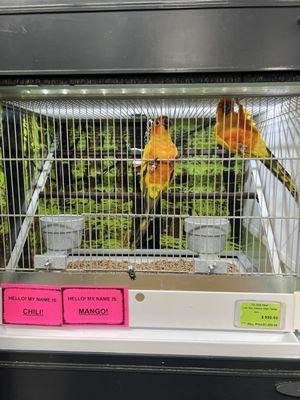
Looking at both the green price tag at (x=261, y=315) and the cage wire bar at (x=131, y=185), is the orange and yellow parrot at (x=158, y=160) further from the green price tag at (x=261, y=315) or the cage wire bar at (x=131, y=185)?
the green price tag at (x=261, y=315)

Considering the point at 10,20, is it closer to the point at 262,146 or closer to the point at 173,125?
the point at 173,125

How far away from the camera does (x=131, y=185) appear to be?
37.6 inches

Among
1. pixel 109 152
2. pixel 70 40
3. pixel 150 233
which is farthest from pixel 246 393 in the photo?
pixel 70 40

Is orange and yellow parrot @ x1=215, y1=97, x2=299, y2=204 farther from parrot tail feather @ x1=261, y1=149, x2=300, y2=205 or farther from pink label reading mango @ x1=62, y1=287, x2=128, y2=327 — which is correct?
pink label reading mango @ x1=62, y1=287, x2=128, y2=327

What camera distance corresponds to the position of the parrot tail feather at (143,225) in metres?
0.87

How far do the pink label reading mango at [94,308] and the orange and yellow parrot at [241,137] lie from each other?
43 centimetres

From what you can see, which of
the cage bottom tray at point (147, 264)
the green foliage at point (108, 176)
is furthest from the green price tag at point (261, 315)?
the green foliage at point (108, 176)

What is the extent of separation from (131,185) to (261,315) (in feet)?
1.57

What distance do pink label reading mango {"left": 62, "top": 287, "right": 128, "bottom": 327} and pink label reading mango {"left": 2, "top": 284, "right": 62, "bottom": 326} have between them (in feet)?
0.07

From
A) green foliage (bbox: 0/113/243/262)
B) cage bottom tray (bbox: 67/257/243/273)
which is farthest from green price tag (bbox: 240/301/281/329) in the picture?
green foliage (bbox: 0/113/243/262)

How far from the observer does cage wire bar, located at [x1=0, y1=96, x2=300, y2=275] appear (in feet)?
2.72

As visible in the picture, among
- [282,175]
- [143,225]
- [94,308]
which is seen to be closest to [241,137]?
[282,175]

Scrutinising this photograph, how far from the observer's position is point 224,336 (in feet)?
2.36

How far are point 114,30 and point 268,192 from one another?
0.59 meters
